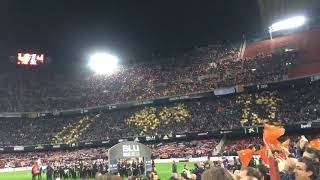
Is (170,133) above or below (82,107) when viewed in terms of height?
below

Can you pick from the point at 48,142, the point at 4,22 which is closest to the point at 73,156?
the point at 48,142

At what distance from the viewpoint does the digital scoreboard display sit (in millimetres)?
68537

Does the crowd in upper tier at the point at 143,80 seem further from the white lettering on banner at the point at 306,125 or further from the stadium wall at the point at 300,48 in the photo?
the white lettering on banner at the point at 306,125

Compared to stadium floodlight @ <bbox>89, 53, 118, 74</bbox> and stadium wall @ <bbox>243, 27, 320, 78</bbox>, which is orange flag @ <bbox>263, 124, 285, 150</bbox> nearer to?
stadium wall @ <bbox>243, 27, 320, 78</bbox>

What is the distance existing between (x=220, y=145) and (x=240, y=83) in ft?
31.4

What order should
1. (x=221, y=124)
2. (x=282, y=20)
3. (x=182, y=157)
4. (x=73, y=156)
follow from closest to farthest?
(x=182, y=157)
(x=221, y=124)
(x=73, y=156)
(x=282, y=20)

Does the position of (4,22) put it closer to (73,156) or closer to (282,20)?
(73,156)

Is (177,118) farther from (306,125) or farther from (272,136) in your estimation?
(272,136)

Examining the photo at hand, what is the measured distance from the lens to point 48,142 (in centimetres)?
6003

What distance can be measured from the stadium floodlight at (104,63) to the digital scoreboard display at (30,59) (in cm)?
828

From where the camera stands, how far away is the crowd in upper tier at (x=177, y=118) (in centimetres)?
4809

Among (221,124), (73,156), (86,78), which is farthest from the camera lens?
(86,78)

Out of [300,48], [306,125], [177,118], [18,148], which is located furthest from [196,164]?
[18,148]

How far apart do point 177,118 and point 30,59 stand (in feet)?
91.0
